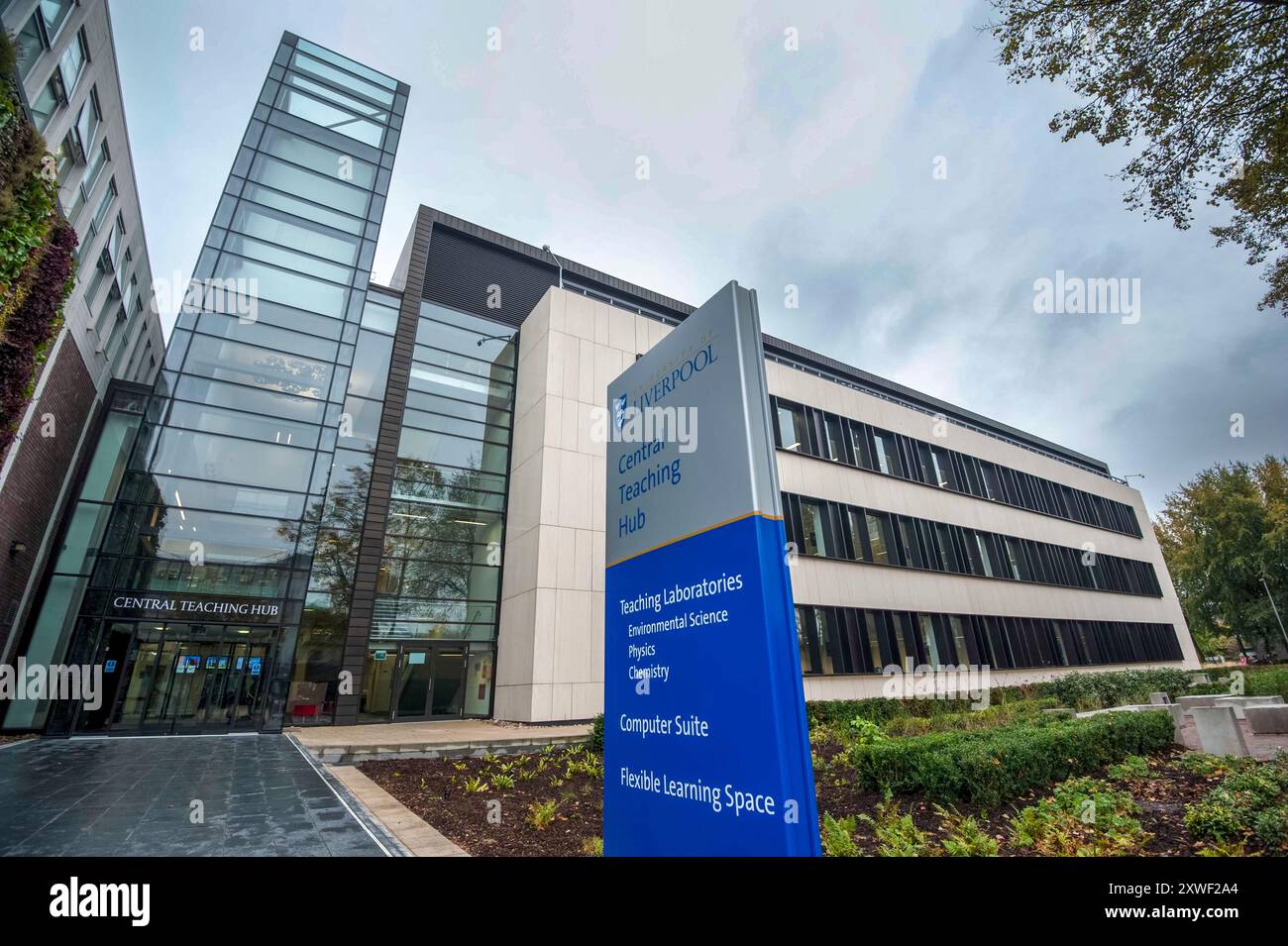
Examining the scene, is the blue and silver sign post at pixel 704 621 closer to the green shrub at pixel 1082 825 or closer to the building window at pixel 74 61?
the green shrub at pixel 1082 825

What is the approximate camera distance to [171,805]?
7.71 meters

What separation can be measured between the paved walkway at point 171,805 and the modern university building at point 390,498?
495 centimetres

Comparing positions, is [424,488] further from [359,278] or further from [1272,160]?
[1272,160]

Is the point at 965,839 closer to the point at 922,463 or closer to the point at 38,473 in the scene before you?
the point at 922,463

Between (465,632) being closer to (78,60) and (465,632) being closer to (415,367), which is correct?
(415,367)

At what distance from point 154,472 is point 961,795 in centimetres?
2259

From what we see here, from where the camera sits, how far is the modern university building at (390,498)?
1688 cm

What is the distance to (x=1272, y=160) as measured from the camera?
29.0ft

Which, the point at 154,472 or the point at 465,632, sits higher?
the point at 154,472

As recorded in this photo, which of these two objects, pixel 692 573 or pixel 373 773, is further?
pixel 373 773
